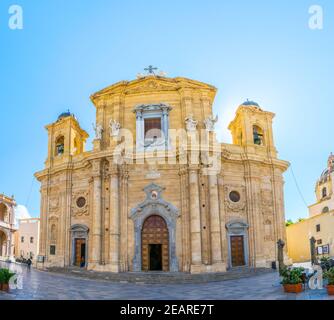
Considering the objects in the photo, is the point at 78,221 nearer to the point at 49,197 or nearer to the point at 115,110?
the point at 49,197

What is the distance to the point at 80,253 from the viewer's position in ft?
80.7

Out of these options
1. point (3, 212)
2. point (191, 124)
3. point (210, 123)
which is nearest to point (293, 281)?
point (191, 124)

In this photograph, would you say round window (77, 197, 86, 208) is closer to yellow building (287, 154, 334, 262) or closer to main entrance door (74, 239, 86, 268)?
main entrance door (74, 239, 86, 268)

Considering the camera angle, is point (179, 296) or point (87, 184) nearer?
point (179, 296)

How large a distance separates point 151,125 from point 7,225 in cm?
2948

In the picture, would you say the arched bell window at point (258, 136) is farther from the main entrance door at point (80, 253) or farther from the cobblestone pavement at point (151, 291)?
the main entrance door at point (80, 253)

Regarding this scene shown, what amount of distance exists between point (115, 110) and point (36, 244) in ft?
99.3

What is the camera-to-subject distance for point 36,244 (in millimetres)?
47500

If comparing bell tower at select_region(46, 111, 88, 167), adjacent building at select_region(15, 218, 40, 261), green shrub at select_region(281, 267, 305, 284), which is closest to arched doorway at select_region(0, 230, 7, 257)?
adjacent building at select_region(15, 218, 40, 261)

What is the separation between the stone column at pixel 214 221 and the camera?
70.4 feet
